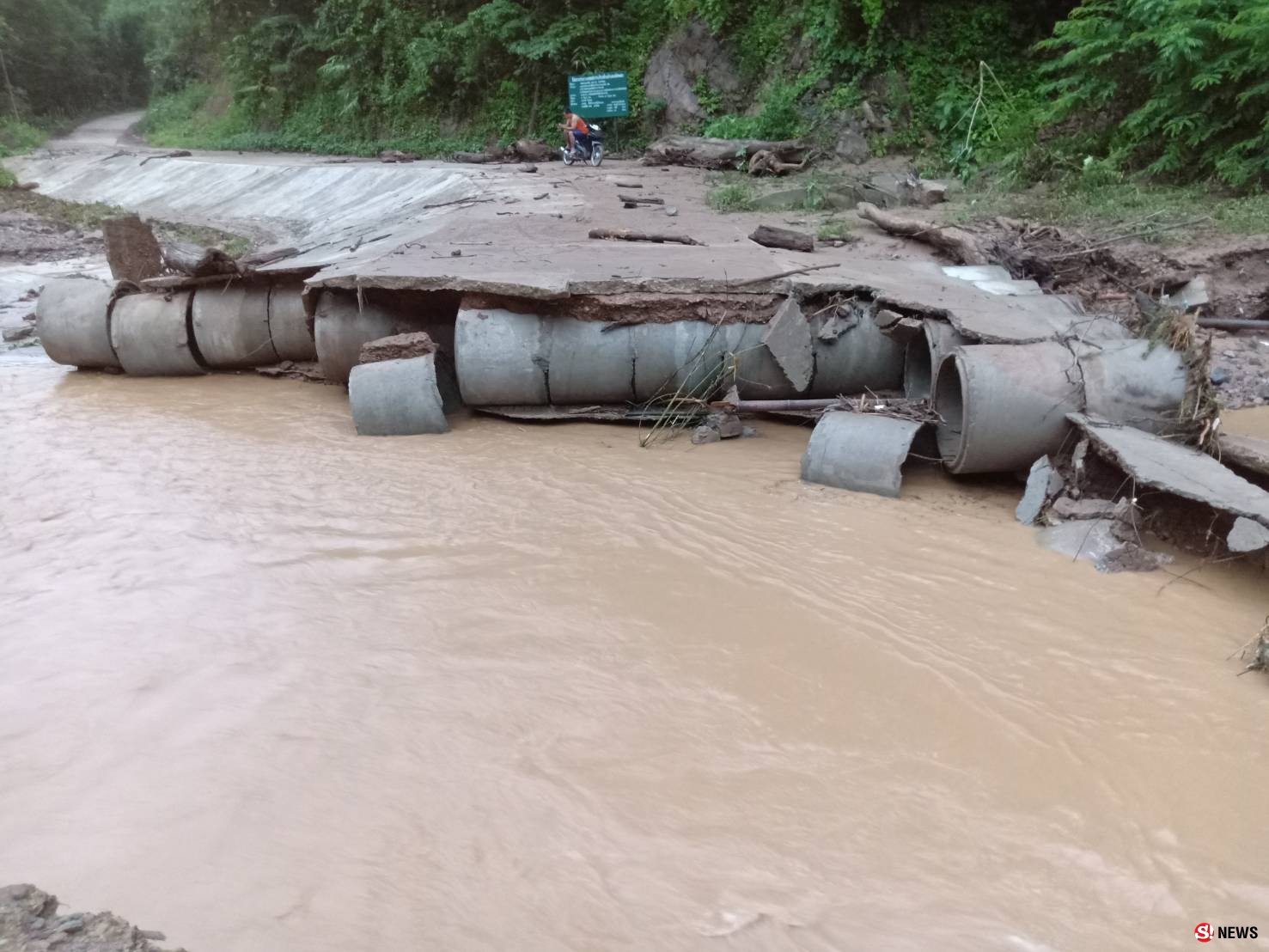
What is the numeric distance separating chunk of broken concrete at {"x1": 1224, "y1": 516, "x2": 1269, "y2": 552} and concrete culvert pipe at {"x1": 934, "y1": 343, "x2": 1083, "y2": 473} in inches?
48.7

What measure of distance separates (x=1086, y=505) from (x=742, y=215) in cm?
638

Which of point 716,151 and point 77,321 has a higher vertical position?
point 716,151

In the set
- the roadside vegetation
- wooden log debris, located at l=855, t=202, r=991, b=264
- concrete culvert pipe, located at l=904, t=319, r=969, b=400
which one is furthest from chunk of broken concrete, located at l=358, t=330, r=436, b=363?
the roadside vegetation

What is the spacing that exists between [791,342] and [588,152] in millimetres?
12245

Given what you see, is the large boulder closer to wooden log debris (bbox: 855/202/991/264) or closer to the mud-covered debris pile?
wooden log debris (bbox: 855/202/991/264)

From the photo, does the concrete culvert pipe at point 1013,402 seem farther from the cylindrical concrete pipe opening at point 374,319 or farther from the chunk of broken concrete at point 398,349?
the cylindrical concrete pipe opening at point 374,319

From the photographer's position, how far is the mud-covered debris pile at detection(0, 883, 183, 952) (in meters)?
2.05

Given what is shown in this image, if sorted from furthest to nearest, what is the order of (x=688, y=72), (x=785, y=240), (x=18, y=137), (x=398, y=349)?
(x=18, y=137) < (x=688, y=72) < (x=785, y=240) < (x=398, y=349)

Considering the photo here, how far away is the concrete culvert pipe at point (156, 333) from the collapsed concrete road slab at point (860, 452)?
5731mm

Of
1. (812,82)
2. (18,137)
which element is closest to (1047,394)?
(812,82)

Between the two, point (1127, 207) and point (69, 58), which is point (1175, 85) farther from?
point (69, 58)

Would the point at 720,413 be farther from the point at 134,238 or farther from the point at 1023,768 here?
the point at 134,238

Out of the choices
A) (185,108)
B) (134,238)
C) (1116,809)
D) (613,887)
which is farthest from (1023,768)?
(185,108)

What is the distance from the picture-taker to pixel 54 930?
2107mm
